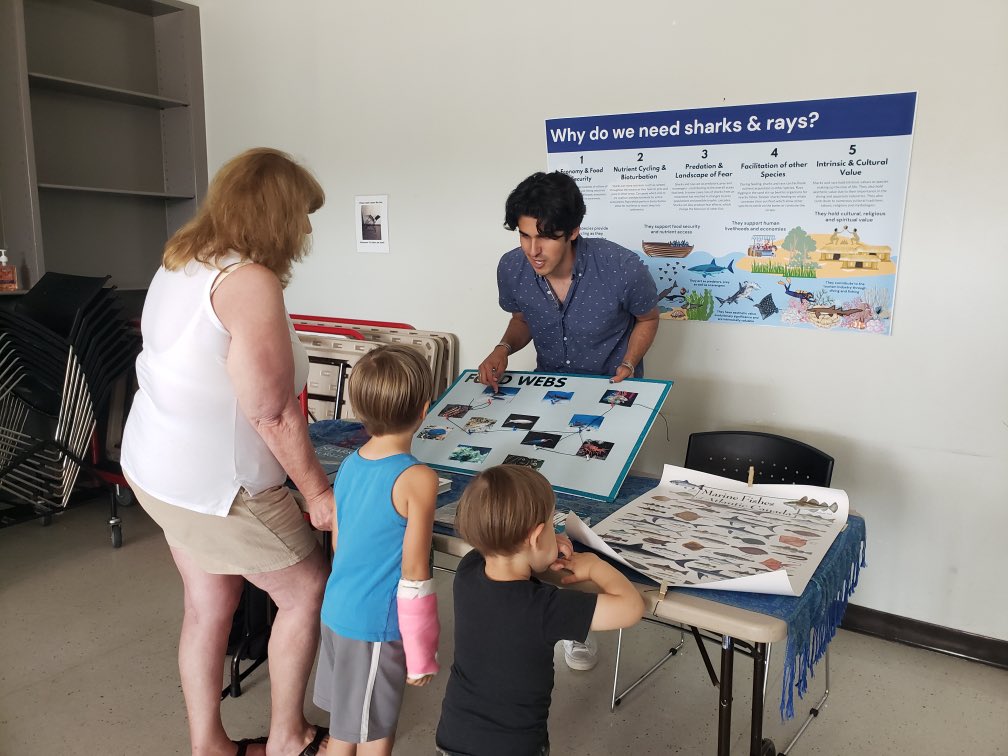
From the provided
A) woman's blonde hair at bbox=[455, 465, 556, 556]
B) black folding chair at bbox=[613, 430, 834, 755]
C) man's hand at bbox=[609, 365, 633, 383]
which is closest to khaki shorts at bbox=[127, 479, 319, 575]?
woman's blonde hair at bbox=[455, 465, 556, 556]

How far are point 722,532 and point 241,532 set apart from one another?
1030 mm

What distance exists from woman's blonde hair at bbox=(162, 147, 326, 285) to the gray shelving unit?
252cm

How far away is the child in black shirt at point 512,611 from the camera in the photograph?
131cm

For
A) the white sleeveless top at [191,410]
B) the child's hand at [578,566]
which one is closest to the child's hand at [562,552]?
the child's hand at [578,566]

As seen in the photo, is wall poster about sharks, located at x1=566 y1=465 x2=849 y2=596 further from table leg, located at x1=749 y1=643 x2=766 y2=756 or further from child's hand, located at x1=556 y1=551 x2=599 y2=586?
table leg, located at x1=749 y1=643 x2=766 y2=756

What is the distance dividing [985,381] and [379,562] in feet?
6.56

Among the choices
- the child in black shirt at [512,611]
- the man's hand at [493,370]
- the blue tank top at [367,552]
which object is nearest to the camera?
the child in black shirt at [512,611]

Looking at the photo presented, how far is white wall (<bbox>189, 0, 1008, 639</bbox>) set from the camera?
2412 millimetres

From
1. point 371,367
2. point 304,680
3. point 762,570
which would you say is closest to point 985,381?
point 762,570

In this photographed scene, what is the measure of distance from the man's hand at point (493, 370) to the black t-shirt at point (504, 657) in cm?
99

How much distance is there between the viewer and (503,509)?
1.31m

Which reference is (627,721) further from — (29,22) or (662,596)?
(29,22)

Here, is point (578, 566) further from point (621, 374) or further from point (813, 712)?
point (813, 712)

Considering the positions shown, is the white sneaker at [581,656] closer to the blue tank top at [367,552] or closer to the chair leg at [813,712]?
the chair leg at [813,712]
